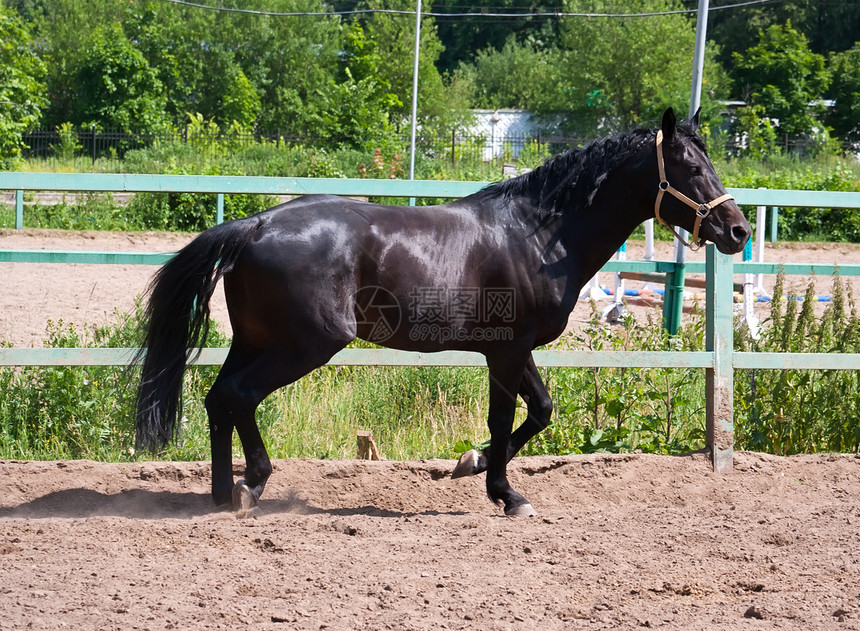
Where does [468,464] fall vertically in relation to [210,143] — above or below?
below

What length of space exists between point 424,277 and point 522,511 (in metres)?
1.25

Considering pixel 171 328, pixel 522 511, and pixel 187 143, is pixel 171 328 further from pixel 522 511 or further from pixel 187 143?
pixel 187 143

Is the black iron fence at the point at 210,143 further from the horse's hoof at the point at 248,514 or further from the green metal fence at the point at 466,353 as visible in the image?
the horse's hoof at the point at 248,514

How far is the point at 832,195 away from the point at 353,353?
3.00 metres

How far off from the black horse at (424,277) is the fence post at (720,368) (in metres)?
0.83

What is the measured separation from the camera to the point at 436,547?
12.0ft

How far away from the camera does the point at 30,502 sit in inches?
172

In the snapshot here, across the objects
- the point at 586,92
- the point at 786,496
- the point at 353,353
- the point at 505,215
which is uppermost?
the point at 586,92

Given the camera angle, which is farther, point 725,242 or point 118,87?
point 118,87

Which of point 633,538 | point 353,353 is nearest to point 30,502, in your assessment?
point 353,353

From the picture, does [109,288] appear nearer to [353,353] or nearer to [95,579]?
[353,353]

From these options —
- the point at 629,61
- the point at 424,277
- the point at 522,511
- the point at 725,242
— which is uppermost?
the point at 629,61

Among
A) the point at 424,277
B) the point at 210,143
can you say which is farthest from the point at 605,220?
the point at 210,143

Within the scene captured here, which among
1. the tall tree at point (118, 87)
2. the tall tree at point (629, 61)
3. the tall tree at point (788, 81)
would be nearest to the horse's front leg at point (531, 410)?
the tall tree at point (118, 87)
